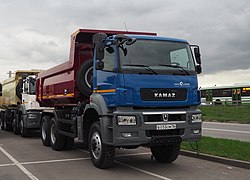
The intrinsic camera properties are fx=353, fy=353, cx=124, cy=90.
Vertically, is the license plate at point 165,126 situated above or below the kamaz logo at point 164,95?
below

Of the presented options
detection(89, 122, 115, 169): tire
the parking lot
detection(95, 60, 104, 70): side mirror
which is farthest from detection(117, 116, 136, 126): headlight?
detection(95, 60, 104, 70): side mirror

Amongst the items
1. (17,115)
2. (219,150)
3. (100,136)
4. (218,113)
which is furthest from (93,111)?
(218,113)

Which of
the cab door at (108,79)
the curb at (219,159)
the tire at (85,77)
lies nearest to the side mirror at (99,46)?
the cab door at (108,79)

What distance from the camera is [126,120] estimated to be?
7.35 meters

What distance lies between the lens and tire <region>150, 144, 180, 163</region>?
8898 millimetres

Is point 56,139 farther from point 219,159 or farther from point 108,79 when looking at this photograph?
point 219,159

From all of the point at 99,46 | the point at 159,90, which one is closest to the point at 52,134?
the point at 99,46

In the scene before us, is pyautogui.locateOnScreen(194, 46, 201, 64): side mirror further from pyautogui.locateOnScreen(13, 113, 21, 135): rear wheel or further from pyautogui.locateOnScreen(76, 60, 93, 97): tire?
Result: pyautogui.locateOnScreen(13, 113, 21, 135): rear wheel

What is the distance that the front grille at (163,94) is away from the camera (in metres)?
7.52

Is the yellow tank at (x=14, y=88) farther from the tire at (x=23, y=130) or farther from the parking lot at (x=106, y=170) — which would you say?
the parking lot at (x=106, y=170)

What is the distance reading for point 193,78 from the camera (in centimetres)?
798

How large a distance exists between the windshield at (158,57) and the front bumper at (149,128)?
3.04ft

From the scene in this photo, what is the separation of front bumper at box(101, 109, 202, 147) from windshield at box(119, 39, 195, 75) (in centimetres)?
93

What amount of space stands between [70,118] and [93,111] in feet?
6.70
